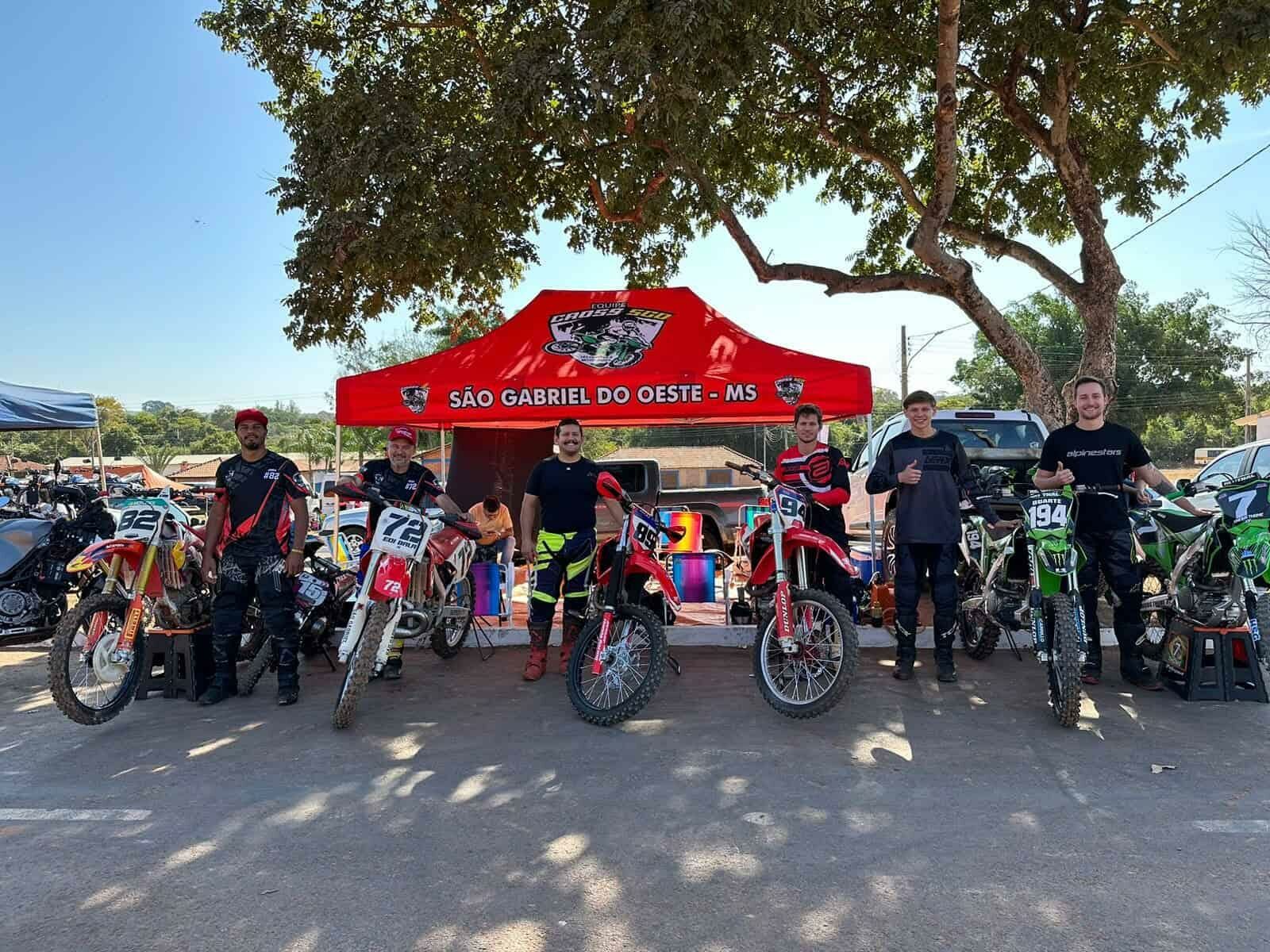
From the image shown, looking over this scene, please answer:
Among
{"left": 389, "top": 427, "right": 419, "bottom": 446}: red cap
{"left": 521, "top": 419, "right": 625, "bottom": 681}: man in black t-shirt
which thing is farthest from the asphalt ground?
{"left": 389, "top": 427, "right": 419, "bottom": 446}: red cap

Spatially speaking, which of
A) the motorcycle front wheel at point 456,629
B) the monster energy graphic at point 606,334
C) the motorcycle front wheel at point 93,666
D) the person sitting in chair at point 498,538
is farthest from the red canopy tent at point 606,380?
the motorcycle front wheel at point 93,666

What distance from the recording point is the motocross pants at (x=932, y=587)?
594 centimetres

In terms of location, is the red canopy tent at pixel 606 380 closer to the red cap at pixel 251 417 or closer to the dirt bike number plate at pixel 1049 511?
the red cap at pixel 251 417

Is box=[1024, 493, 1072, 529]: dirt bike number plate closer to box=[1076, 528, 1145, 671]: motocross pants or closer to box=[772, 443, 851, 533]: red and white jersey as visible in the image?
box=[1076, 528, 1145, 671]: motocross pants

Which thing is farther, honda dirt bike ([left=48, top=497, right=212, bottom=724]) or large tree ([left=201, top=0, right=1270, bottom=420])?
large tree ([left=201, top=0, right=1270, bottom=420])

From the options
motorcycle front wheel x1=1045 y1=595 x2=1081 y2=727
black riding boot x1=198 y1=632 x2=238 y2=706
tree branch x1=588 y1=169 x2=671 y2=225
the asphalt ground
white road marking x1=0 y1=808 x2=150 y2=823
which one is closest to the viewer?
the asphalt ground

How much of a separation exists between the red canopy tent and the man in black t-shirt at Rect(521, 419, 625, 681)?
1.53 meters

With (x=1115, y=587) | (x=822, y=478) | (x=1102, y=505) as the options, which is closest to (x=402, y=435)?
(x=822, y=478)

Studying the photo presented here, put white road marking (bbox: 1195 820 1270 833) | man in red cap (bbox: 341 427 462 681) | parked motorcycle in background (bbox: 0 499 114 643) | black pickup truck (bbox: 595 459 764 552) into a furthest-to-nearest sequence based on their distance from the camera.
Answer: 1. black pickup truck (bbox: 595 459 764 552)
2. parked motorcycle in background (bbox: 0 499 114 643)
3. man in red cap (bbox: 341 427 462 681)
4. white road marking (bbox: 1195 820 1270 833)

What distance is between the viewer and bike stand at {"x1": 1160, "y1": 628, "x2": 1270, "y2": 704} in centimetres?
539

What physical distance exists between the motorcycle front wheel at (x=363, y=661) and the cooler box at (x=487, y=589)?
2.28 metres

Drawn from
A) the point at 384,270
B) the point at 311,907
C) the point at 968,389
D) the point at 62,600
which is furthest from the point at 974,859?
the point at 968,389

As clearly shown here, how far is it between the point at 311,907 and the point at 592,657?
2.42m

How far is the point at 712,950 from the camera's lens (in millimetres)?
2713
